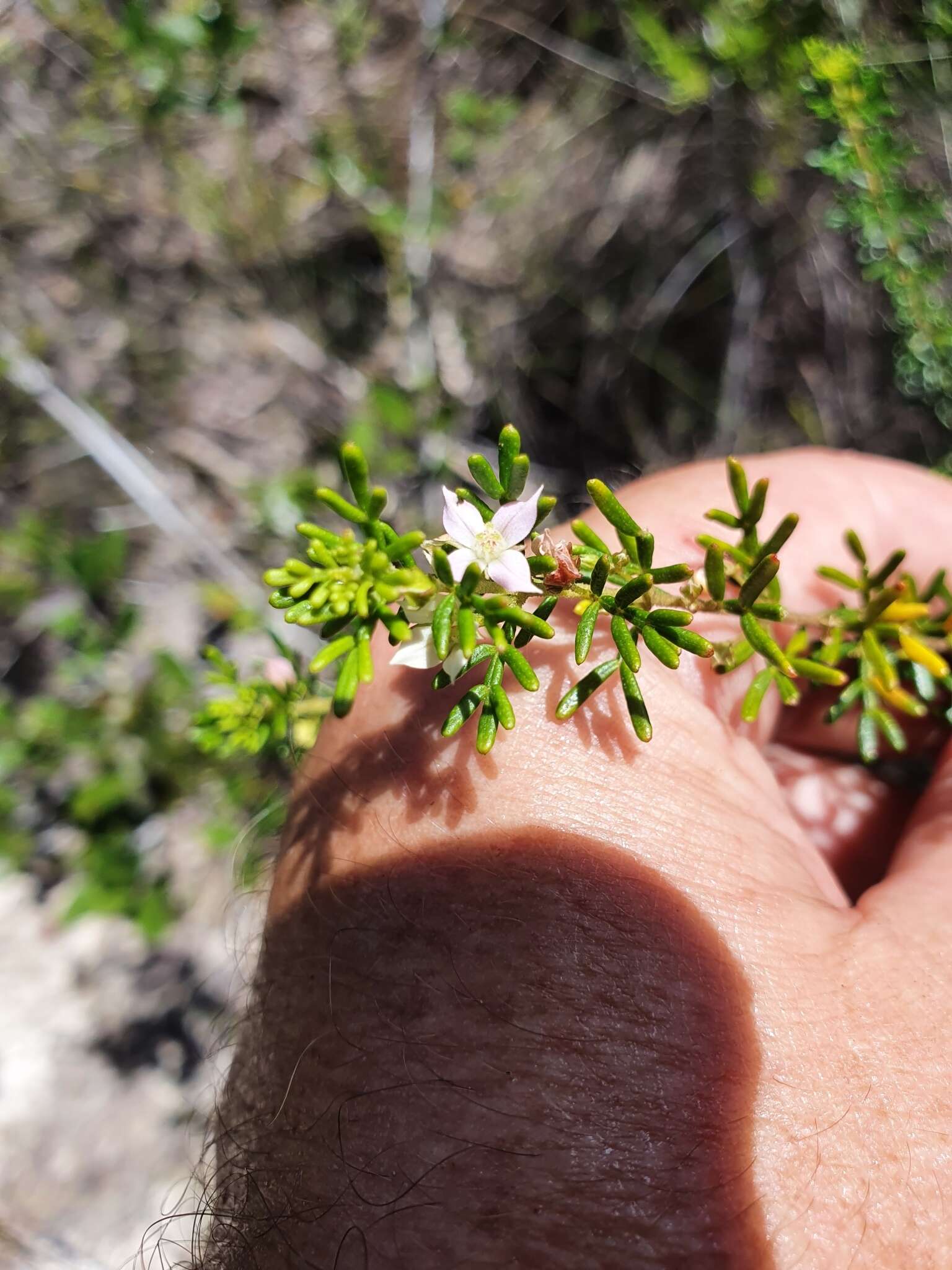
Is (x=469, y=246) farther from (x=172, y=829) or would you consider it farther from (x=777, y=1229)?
(x=777, y=1229)

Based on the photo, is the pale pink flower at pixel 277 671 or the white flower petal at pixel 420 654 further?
the pale pink flower at pixel 277 671

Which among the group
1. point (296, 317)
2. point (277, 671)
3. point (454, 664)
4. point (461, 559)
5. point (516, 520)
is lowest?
point (277, 671)

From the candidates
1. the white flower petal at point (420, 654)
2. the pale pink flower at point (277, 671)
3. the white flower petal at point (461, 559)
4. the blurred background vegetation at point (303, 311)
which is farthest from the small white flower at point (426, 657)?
the blurred background vegetation at point (303, 311)

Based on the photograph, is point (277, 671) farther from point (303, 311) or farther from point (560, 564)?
point (303, 311)

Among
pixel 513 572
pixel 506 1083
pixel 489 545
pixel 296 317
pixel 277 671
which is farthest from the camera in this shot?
pixel 296 317

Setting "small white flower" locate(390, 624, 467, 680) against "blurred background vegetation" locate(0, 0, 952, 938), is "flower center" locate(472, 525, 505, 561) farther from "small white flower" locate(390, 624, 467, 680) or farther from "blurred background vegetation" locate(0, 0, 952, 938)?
"blurred background vegetation" locate(0, 0, 952, 938)

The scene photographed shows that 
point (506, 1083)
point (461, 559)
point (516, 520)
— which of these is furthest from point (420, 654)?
point (506, 1083)

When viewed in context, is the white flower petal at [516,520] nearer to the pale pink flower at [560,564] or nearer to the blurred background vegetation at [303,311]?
the pale pink flower at [560,564]

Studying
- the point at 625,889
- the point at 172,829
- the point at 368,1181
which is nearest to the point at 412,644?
the point at 625,889
